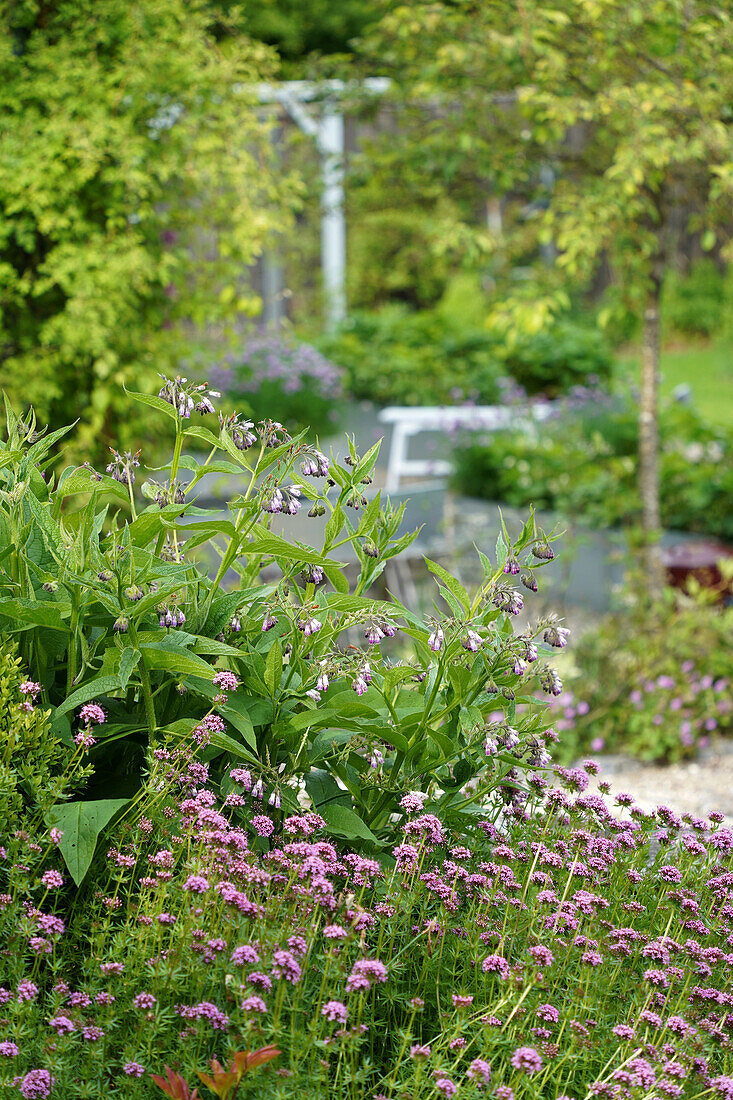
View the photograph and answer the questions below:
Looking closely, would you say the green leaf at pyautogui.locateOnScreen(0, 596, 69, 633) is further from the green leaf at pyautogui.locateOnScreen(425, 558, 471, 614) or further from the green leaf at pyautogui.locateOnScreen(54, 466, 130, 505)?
the green leaf at pyautogui.locateOnScreen(425, 558, 471, 614)

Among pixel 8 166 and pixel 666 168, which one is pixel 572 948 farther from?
pixel 666 168

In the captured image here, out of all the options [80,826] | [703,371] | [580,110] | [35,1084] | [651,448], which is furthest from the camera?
[703,371]

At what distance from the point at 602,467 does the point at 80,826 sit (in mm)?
5295

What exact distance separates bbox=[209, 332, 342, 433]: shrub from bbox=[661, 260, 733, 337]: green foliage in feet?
27.3

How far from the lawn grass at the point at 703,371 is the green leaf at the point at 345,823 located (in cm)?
905

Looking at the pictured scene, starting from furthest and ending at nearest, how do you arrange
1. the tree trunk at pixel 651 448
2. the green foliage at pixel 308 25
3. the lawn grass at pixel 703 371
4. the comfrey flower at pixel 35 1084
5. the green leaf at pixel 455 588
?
1. the green foliage at pixel 308 25
2. the lawn grass at pixel 703 371
3. the tree trunk at pixel 651 448
4. the green leaf at pixel 455 588
5. the comfrey flower at pixel 35 1084

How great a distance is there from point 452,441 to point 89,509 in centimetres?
539

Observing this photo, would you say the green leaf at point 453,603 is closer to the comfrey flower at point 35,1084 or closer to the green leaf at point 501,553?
the green leaf at point 501,553

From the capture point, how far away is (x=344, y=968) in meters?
1.48

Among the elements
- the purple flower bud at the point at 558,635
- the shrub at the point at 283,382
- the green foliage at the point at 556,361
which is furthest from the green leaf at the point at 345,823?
the green foliage at the point at 556,361

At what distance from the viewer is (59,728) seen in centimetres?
175

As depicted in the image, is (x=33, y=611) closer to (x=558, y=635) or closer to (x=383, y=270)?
(x=558, y=635)

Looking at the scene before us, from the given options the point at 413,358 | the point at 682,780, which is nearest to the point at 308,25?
the point at 413,358

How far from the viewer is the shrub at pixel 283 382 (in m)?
6.84
